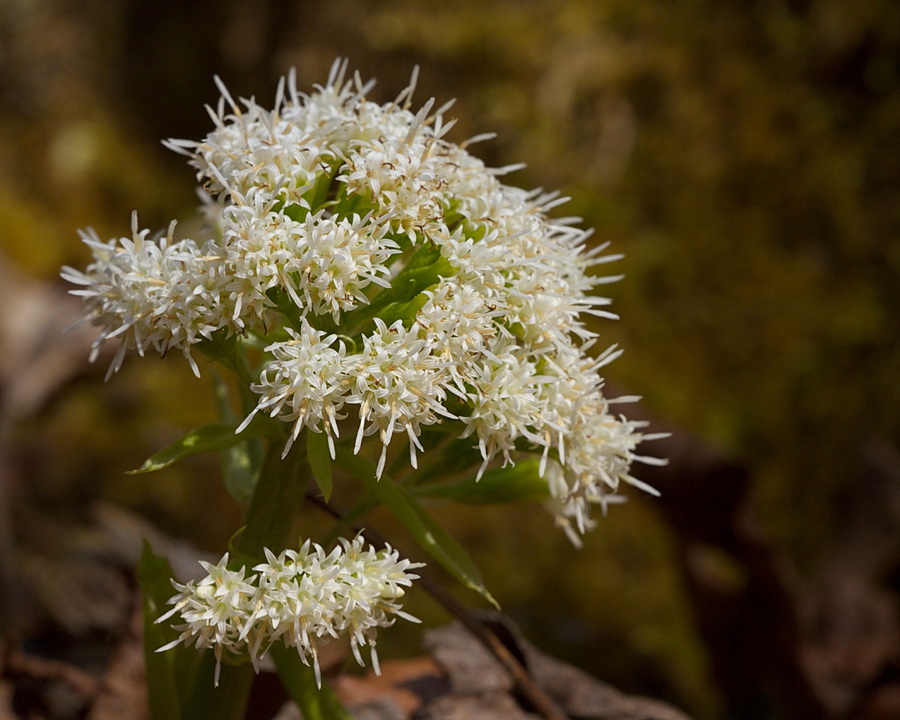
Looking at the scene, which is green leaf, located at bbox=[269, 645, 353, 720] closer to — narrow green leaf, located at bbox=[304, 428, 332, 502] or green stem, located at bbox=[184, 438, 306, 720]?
green stem, located at bbox=[184, 438, 306, 720]

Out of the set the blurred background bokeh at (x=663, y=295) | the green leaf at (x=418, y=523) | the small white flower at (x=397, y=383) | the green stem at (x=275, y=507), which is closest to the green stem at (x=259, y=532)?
the green stem at (x=275, y=507)

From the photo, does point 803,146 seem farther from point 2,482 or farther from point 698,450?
point 2,482

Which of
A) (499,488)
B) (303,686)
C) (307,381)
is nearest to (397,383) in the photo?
(307,381)

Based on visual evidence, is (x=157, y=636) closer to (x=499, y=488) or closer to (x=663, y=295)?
(x=499, y=488)

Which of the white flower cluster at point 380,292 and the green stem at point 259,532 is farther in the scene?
the green stem at point 259,532

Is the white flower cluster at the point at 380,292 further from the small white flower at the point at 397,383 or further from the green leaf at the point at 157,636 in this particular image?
the green leaf at the point at 157,636

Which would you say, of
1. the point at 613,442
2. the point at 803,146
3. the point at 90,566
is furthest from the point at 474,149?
the point at 613,442
